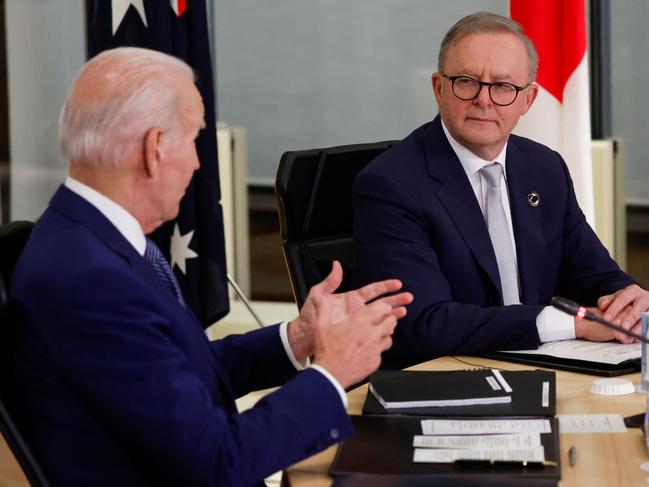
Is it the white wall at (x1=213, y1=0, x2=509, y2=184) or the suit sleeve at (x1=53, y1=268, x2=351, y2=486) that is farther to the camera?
the white wall at (x1=213, y1=0, x2=509, y2=184)

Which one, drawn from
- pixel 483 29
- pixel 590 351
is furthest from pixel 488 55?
pixel 590 351

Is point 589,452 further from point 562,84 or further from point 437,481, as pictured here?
point 562,84

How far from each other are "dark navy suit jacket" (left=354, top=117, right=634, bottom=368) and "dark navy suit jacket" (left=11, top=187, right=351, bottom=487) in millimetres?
791

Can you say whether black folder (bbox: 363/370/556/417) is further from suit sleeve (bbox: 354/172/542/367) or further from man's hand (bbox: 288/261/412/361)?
suit sleeve (bbox: 354/172/542/367)

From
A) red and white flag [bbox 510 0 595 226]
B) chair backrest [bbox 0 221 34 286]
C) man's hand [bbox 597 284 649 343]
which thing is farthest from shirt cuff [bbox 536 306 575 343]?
red and white flag [bbox 510 0 595 226]

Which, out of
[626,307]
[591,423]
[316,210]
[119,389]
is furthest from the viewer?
[316,210]

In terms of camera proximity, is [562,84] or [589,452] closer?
[589,452]

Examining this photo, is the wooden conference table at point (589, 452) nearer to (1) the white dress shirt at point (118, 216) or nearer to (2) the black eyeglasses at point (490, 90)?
(1) the white dress shirt at point (118, 216)

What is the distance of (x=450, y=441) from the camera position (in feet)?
5.54

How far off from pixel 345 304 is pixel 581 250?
1.17 metres

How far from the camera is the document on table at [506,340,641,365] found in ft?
7.00

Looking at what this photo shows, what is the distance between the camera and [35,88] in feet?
17.1

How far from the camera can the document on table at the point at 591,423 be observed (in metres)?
1.77

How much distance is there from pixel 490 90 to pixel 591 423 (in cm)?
108
